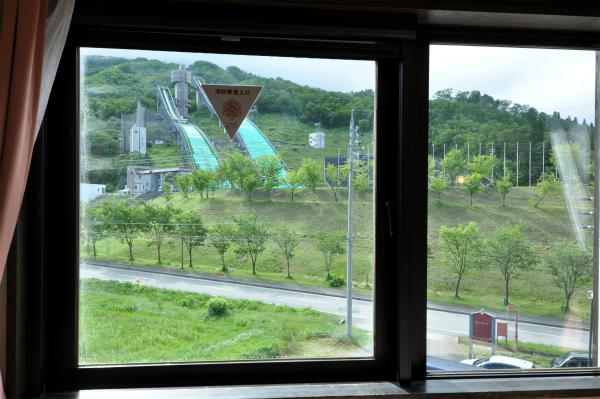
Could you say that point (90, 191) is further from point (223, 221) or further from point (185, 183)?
point (223, 221)

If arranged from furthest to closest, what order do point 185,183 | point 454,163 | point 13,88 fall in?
point 454,163 → point 185,183 → point 13,88

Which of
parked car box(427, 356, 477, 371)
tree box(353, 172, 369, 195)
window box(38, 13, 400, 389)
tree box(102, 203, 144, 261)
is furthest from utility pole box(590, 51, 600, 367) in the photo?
tree box(102, 203, 144, 261)

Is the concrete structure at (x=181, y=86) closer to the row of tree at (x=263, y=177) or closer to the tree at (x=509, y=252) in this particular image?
the row of tree at (x=263, y=177)

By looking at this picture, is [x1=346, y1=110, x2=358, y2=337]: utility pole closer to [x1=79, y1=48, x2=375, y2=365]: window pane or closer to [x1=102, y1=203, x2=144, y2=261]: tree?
[x1=79, y1=48, x2=375, y2=365]: window pane

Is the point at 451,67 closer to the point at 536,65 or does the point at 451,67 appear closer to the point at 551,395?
the point at 536,65

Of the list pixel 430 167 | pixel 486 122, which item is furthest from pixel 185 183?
pixel 486 122

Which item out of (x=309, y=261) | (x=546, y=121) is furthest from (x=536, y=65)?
A: (x=309, y=261)
